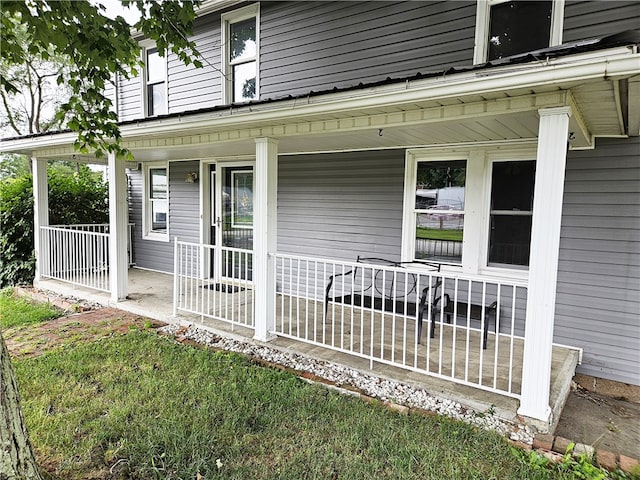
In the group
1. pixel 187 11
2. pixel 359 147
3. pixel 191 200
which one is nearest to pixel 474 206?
pixel 359 147

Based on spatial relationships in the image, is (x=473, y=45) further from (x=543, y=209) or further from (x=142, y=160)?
(x=142, y=160)

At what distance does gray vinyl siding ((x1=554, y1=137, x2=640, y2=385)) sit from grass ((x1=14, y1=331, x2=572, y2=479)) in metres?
2.09

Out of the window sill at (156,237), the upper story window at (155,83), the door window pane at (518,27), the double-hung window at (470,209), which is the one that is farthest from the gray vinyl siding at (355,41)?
the window sill at (156,237)

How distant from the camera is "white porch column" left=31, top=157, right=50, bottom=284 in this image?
691 centimetres

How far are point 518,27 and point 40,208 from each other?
7936 millimetres

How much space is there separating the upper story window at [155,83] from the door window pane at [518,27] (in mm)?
5978

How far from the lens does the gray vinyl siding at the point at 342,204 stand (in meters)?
5.25

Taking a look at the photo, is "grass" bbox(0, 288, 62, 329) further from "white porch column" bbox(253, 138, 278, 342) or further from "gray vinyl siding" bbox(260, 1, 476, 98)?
"gray vinyl siding" bbox(260, 1, 476, 98)

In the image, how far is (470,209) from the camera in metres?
4.67

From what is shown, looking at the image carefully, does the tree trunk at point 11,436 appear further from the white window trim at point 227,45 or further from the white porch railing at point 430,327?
the white window trim at point 227,45

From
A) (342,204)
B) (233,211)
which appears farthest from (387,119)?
(233,211)

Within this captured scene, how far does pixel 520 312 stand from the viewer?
441 centimetres

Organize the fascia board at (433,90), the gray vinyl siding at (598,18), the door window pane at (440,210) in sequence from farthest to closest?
the door window pane at (440,210)
the gray vinyl siding at (598,18)
the fascia board at (433,90)

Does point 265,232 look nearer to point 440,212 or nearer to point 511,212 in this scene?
point 440,212
